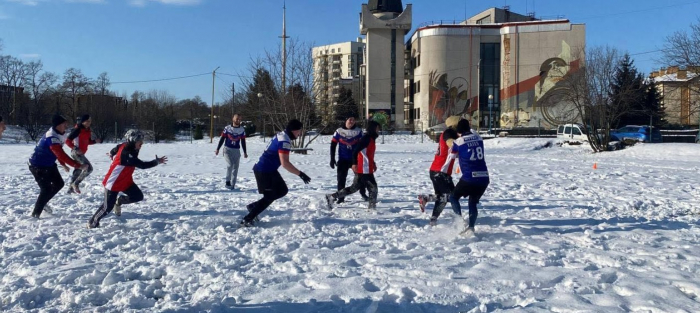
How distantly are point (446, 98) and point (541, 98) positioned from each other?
10.2 meters

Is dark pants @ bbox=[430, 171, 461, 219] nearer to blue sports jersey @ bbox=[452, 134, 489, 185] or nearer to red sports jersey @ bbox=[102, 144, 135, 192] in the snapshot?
blue sports jersey @ bbox=[452, 134, 489, 185]

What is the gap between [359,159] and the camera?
28.0ft

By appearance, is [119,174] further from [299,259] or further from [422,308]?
[422,308]

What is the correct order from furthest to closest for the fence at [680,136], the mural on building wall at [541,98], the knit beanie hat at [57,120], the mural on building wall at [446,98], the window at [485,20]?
the window at [485,20], the mural on building wall at [446,98], the mural on building wall at [541,98], the fence at [680,136], the knit beanie hat at [57,120]

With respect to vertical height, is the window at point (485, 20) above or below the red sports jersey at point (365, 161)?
above

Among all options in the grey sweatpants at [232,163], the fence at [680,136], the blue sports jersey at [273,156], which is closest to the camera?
the blue sports jersey at [273,156]

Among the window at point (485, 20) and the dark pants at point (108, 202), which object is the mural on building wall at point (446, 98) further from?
the dark pants at point (108, 202)

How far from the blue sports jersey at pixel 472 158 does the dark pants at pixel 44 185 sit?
594 cm

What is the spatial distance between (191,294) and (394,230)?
3269mm

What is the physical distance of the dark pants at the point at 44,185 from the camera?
789 centimetres

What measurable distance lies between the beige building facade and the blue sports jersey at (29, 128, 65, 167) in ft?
169

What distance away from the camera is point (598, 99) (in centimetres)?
2831

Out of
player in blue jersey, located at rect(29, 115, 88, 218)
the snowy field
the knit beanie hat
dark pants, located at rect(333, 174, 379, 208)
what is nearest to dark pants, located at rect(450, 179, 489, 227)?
the snowy field

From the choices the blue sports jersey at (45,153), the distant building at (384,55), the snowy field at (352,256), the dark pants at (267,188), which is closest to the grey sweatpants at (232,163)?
the snowy field at (352,256)
